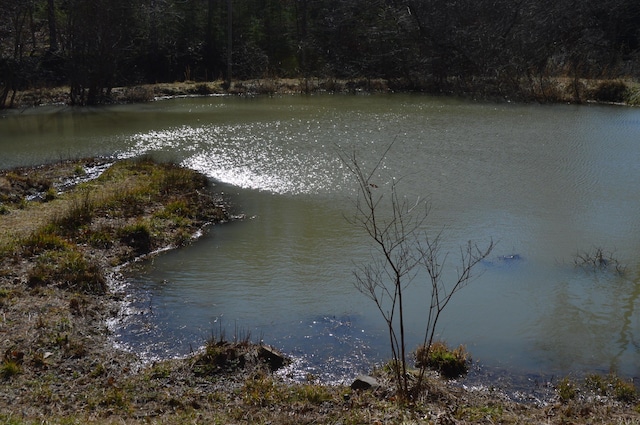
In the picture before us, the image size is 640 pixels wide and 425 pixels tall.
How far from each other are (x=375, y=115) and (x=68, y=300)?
46.1 feet

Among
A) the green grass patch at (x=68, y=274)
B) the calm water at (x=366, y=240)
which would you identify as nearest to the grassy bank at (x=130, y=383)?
the green grass patch at (x=68, y=274)

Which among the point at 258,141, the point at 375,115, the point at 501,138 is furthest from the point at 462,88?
the point at 258,141

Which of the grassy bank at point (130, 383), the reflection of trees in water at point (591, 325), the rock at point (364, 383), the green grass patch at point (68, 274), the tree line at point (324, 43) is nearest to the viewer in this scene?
the grassy bank at point (130, 383)

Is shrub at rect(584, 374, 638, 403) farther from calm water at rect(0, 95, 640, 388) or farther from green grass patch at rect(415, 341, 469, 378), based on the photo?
green grass patch at rect(415, 341, 469, 378)

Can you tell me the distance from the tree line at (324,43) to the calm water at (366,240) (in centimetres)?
505

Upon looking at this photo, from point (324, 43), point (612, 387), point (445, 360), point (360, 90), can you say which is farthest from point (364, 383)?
point (324, 43)

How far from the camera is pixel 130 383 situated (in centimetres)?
522

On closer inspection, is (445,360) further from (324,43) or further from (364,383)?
(324,43)

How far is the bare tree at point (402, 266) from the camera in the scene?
5742 millimetres

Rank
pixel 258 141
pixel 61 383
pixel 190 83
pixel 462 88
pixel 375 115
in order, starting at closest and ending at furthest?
pixel 61 383 → pixel 258 141 → pixel 375 115 → pixel 462 88 → pixel 190 83

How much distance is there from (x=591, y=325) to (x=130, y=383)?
175 inches

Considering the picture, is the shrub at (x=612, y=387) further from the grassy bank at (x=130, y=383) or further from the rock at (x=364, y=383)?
the rock at (x=364, y=383)

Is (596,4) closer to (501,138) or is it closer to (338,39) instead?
(338,39)

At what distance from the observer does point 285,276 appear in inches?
320
